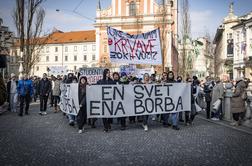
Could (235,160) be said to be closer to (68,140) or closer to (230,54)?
(68,140)

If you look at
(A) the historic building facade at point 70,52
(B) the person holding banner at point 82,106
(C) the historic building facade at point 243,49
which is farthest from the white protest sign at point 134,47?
(A) the historic building facade at point 70,52

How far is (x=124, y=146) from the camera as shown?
301 inches

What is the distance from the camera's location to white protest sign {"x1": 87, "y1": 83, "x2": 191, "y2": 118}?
998 cm

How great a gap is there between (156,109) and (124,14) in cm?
5862

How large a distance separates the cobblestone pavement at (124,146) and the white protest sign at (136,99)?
668 mm

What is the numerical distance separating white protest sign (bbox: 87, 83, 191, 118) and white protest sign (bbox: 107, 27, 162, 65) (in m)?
1.95

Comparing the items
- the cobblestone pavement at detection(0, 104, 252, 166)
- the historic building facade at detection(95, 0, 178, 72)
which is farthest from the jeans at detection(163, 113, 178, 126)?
the historic building facade at detection(95, 0, 178, 72)

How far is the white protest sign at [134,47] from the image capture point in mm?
11992

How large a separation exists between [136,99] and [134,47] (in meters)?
2.81

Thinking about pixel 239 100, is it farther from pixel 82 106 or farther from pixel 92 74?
pixel 92 74

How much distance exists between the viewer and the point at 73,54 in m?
105

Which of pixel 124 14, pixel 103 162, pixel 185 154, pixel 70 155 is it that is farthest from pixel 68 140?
pixel 124 14

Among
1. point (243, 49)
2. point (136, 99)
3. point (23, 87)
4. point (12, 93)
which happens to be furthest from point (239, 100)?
point (243, 49)

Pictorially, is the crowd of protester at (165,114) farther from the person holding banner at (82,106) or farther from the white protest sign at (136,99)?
the white protest sign at (136,99)
